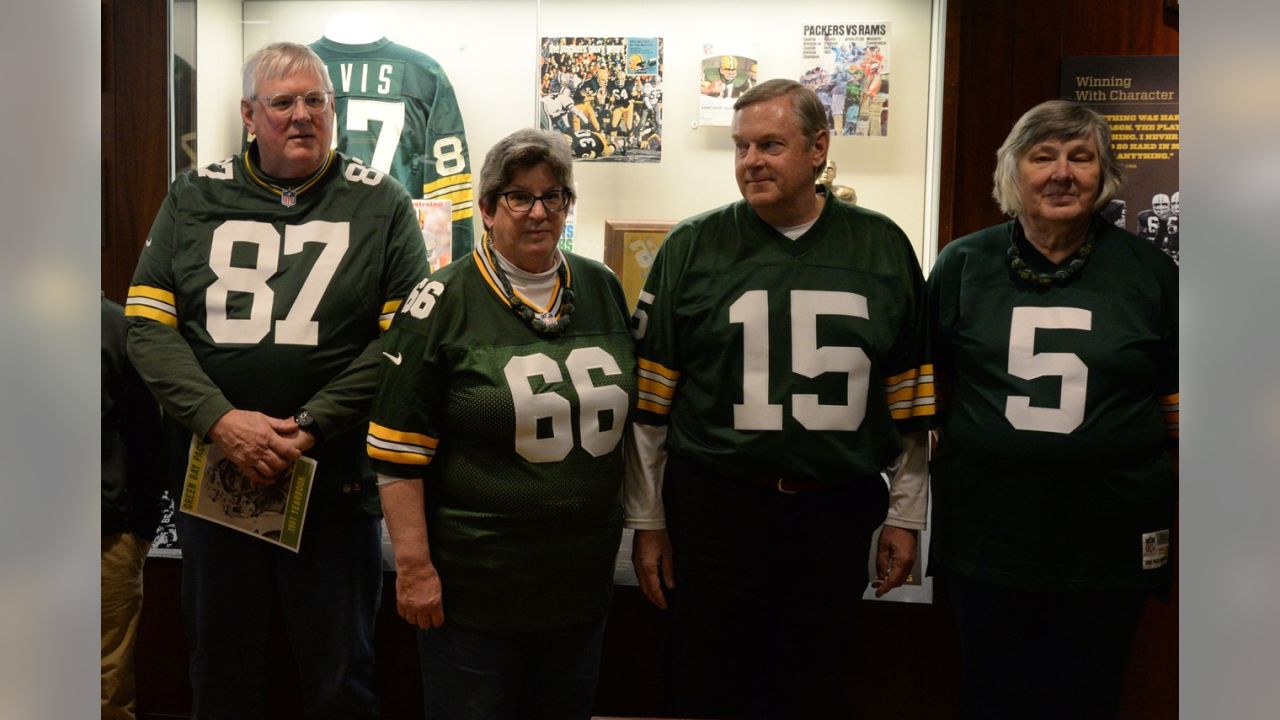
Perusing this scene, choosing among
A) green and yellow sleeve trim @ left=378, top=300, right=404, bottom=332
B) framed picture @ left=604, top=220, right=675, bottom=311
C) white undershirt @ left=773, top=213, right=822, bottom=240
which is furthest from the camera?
framed picture @ left=604, top=220, right=675, bottom=311

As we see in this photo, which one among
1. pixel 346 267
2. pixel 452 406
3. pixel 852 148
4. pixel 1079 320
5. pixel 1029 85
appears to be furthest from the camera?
pixel 852 148

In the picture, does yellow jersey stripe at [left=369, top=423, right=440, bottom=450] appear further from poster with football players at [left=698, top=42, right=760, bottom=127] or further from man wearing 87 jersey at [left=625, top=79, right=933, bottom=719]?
poster with football players at [left=698, top=42, right=760, bottom=127]

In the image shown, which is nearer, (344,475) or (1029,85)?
(344,475)

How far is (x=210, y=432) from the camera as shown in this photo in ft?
7.01

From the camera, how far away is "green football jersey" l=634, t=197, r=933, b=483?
206cm

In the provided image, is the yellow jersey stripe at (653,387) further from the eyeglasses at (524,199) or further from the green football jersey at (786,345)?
the eyeglasses at (524,199)

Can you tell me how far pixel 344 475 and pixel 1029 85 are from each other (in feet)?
7.06

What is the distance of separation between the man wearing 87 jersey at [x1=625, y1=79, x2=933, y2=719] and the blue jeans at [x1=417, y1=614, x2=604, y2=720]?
27cm

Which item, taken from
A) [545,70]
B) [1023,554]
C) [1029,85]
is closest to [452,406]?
[1023,554]

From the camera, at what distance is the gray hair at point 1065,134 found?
2.04 m

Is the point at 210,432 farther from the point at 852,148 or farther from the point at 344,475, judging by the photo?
the point at 852,148

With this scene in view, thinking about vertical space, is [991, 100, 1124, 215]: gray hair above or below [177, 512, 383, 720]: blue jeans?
above

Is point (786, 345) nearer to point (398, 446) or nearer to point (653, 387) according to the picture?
point (653, 387)

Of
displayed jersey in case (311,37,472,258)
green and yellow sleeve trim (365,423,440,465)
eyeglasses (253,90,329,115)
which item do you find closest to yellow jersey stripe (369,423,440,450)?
green and yellow sleeve trim (365,423,440,465)
